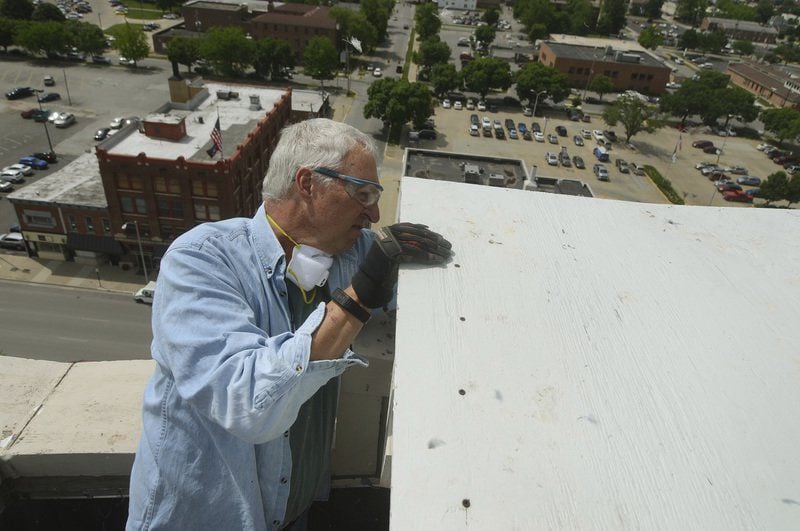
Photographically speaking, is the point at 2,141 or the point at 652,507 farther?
the point at 2,141

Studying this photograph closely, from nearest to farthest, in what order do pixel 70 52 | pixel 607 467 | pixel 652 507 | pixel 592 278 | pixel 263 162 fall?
pixel 652 507
pixel 607 467
pixel 592 278
pixel 263 162
pixel 70 52

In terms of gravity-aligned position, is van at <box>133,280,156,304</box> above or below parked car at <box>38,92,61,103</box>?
below

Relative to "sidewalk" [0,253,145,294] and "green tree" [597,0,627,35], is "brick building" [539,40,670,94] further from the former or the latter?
"sidewalk" [0,253,145,294]

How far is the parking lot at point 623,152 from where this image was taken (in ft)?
134

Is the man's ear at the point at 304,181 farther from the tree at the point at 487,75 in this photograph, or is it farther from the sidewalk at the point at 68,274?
the tree at the point at 487,75

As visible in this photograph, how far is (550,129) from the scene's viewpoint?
51062 millimetres

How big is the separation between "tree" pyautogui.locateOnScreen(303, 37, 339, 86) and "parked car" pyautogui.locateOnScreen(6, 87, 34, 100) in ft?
85.6

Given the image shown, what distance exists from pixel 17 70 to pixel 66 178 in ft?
130

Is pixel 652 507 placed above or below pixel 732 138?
above

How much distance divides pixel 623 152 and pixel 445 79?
19.7 metres

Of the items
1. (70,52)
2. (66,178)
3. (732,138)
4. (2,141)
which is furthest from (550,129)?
(70,52)

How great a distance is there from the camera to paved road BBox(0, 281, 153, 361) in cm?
2153

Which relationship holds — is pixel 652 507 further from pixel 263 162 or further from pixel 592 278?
pixel 263 162

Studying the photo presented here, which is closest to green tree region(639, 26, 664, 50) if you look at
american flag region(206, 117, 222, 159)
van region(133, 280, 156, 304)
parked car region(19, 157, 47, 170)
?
american flag region(206, 117, 222, 159)
